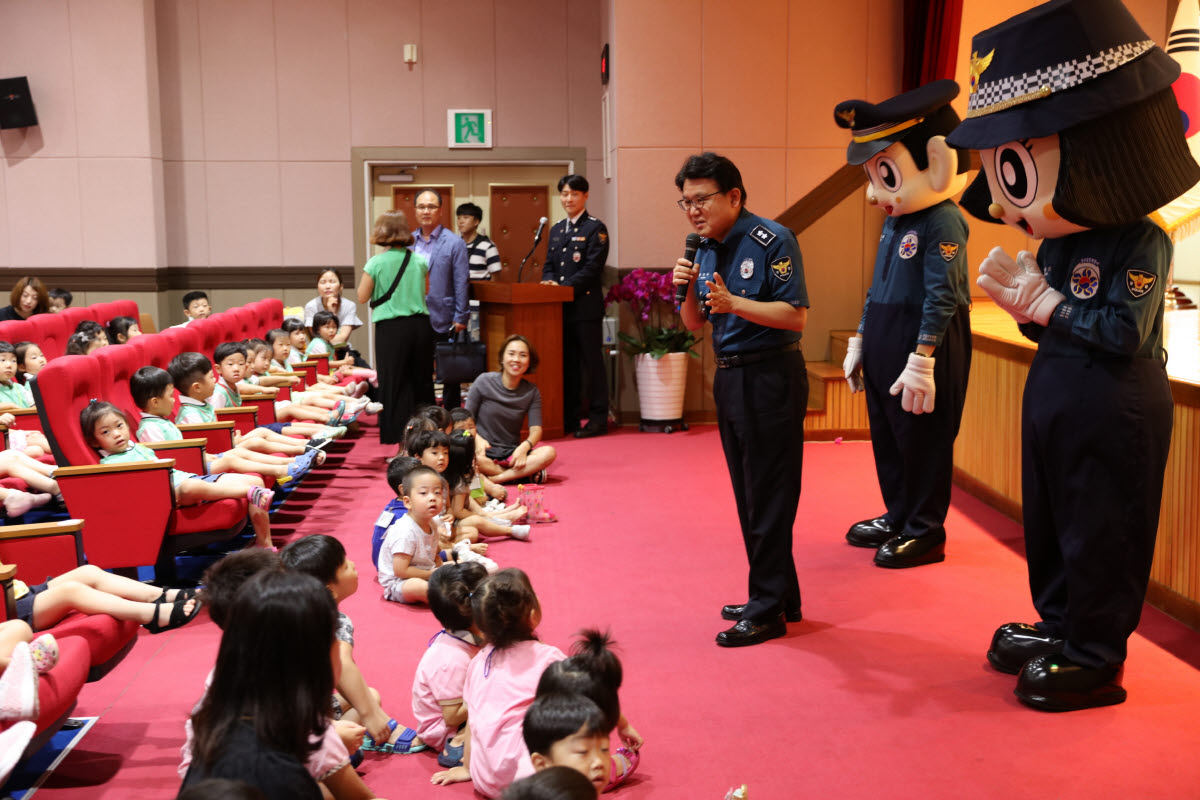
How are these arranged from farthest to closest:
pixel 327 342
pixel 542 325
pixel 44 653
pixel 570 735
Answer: pixel 327 342
pixel 542 325
pixel 44 653
pixel 570 735

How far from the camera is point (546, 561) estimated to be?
14.9 ft

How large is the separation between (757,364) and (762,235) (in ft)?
1.29

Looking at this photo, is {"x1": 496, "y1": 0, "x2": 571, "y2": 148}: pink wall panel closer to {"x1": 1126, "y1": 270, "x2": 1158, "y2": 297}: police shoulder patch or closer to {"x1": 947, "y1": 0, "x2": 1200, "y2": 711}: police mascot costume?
{"x1": 947, "y1": 0, "x2": 1200, "y2": 711}: police mascot costume

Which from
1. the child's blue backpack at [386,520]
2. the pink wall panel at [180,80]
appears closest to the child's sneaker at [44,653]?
the child's blue backpack at [386,520]

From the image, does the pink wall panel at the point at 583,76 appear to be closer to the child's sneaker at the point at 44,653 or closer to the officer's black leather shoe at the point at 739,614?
the officer's black leather shoe at the point at 739,614

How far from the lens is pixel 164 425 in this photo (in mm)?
4570

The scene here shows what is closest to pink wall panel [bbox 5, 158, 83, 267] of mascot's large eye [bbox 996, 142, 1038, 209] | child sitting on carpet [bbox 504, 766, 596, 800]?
mascot's large eye [bbox 996, 142, 1038, 209]

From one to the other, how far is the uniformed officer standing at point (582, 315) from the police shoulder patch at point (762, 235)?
379 centimetres

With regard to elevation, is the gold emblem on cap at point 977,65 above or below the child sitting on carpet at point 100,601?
above

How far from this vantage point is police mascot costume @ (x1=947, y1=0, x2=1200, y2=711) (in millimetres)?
2793

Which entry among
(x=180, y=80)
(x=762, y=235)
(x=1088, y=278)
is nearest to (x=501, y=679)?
(x=762, y=235)

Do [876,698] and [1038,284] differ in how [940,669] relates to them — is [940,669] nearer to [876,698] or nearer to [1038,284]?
[876,698]

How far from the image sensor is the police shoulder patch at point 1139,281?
2.79 m

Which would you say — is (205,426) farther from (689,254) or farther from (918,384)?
(918,384)
